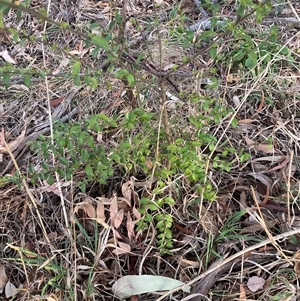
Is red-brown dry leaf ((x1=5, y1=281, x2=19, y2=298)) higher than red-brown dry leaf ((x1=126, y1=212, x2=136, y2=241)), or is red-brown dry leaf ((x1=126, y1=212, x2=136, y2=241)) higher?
red-brown dry leaf ((x1=126, y1=212, x2=136, y2=241))

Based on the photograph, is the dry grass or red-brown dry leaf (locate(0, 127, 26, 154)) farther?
red-brown dry leaf (locate(0, 127, 26, 154))

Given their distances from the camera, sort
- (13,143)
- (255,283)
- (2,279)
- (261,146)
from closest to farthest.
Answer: (255,283)
(2,279)
(261,146)
(13,143)

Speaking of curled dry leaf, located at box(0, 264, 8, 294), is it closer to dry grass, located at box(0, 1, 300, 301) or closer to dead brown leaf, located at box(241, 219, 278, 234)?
dry grass, located at box(0, 1, 300, 301)

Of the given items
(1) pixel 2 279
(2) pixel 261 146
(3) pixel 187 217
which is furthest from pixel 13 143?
(2) pixel 261 146

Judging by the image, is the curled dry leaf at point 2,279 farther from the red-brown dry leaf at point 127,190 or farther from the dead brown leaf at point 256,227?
the dead brown leaf at point 256,227

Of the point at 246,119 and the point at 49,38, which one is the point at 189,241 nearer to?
the point at 246,119

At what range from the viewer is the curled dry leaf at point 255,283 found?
4.37ft

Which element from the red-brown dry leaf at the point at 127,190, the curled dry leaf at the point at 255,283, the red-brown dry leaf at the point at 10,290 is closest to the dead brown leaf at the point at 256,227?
the curled dry leaf at the point at 255,283

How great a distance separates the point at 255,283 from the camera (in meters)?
1.34

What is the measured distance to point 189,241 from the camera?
1432 mm

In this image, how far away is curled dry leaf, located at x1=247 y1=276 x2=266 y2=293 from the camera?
4.37 ft

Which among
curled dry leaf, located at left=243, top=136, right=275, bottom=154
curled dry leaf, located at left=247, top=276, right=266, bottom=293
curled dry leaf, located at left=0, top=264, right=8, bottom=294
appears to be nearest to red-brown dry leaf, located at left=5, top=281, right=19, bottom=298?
curled dry leaf, located at left=0, top=264, right=8, bottom=294

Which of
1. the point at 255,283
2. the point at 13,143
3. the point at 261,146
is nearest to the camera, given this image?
the point at 255,283

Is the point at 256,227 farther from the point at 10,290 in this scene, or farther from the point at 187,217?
the point at 10,290
